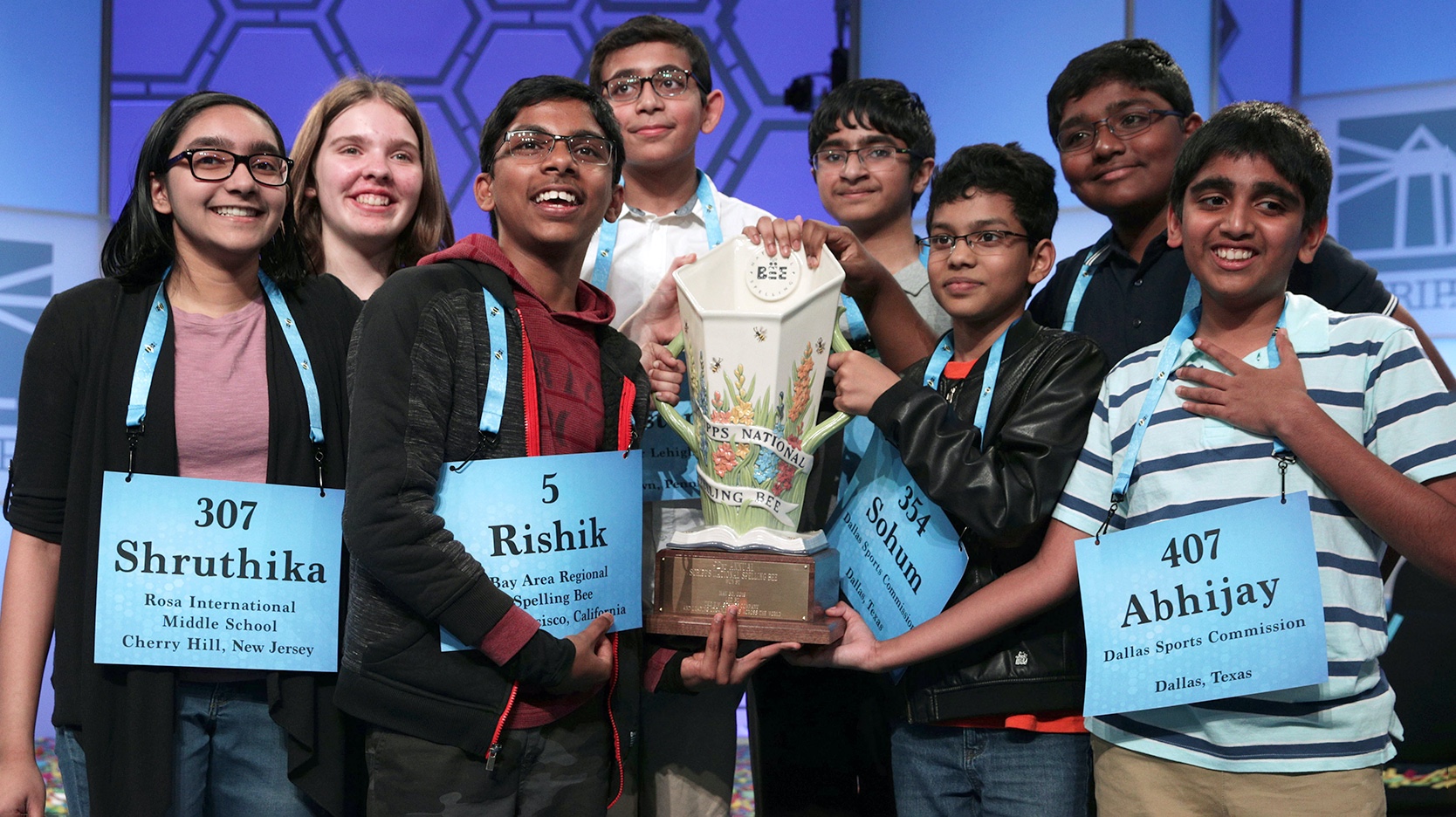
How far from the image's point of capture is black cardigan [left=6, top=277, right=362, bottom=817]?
1583mm

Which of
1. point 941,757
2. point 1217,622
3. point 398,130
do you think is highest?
point 398,130

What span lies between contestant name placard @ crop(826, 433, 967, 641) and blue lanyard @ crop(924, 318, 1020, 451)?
13 cm

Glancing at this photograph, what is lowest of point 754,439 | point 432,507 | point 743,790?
point 743,790

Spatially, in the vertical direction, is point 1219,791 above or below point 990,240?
below

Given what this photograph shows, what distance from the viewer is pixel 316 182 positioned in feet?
7.59

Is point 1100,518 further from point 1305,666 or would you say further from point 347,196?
point 347,196

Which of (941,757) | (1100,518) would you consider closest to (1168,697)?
(1100,518)

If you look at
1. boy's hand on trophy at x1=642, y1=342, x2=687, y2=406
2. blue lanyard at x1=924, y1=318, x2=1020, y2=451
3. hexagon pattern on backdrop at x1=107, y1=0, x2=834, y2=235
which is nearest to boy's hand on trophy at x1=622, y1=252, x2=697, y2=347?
boy's hand on trophy at x1=642, y1=342, x2=687, y2=406

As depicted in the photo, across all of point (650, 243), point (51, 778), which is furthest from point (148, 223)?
point (51, 778)

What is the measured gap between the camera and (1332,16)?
3725mm

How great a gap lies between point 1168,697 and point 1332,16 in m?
3.19

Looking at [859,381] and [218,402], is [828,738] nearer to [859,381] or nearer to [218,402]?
[859,381]

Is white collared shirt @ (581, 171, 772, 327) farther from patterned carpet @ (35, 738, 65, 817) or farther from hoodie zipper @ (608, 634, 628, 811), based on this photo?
patterned carpet @ (35, 738, 65, 817)

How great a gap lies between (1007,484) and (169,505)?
4.02 ft
